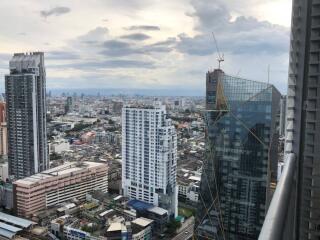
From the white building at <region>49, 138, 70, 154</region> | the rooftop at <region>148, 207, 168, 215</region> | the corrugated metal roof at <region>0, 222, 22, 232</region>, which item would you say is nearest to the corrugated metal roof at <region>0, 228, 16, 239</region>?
the corrugated metal roof at <region>0, 222, 22, 232</region>

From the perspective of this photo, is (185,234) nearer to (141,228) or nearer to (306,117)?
(141,228)

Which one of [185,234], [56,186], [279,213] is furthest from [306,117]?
[56,186]

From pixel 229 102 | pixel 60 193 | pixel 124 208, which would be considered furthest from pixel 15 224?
pixel 229 102

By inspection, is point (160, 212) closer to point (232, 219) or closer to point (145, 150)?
point (145, 150)

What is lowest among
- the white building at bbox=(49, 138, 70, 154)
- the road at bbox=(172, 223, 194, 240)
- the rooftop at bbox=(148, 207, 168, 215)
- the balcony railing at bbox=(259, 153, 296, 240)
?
the road at bbox=(172, 223, 194, 240)

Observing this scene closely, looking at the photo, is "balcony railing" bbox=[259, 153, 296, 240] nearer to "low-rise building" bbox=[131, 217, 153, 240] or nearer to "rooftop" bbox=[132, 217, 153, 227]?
"low-rise building" bbox=[131, 217, 153, 240]
